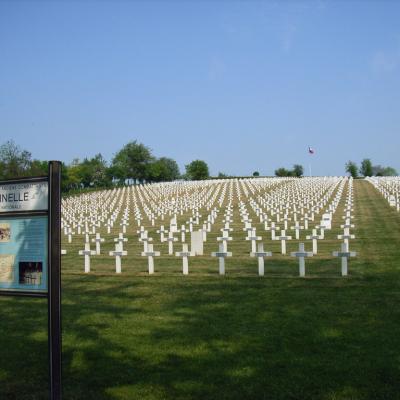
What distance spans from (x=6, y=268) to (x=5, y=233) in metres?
0.34

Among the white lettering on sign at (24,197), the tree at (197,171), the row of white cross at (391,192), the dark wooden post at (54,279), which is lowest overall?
the dark wooden post at (54,279)

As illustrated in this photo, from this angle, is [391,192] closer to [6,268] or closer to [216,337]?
[216,337]

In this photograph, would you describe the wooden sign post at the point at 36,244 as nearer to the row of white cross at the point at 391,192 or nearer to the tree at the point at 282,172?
the row of white cross at the point at 391,192

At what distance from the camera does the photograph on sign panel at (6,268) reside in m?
5.32

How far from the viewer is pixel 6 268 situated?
536 cm

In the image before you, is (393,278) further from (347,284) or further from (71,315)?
(71,315)

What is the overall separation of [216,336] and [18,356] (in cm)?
250

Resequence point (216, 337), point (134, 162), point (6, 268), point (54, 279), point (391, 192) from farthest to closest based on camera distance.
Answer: point (134, 162) < point (391, 192) < point (216, 337) < point (6, 268) < point (54, 279)

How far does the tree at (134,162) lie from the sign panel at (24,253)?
10474cm

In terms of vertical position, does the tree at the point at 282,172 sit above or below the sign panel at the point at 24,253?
above

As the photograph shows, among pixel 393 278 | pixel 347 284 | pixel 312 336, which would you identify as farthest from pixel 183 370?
pixel 393 278

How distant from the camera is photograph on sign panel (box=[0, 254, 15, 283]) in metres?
5.32

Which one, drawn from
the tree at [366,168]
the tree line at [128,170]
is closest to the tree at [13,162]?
the tree line at [128,170]

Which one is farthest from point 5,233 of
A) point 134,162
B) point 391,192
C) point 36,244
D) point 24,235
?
point 134,162
